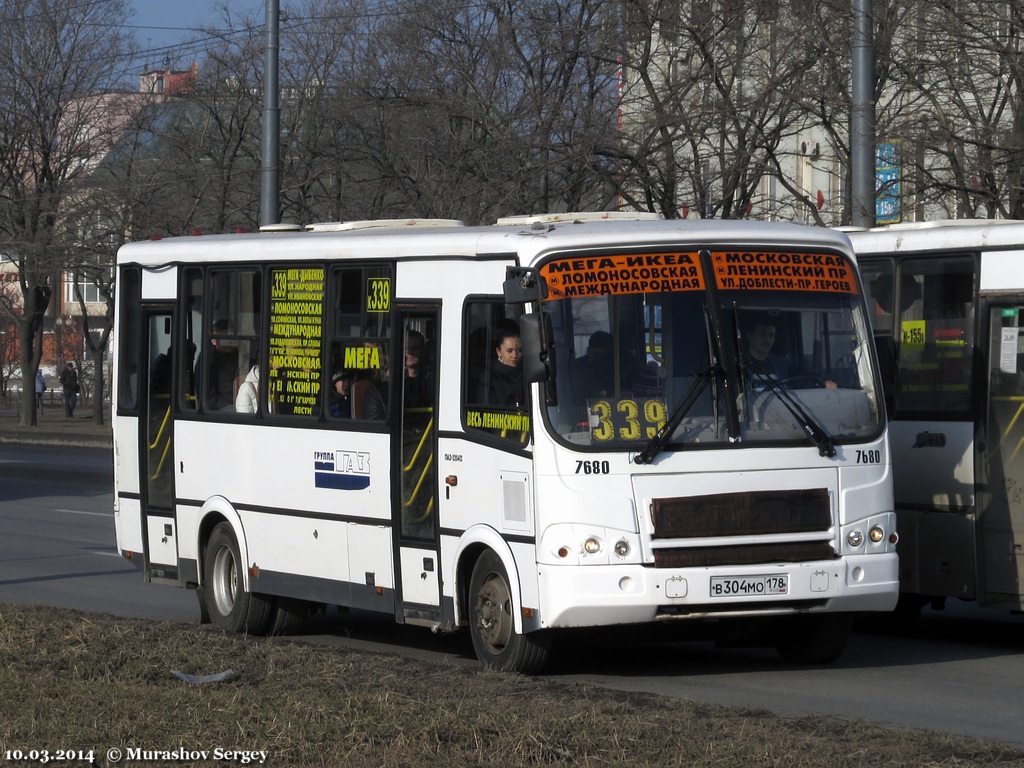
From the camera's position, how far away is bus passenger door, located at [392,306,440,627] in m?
10.9

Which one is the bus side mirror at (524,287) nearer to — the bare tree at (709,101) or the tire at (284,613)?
the tire at (284,613)

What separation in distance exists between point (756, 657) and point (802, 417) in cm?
201

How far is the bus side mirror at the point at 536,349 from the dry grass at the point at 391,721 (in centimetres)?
163

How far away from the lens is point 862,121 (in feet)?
53.9

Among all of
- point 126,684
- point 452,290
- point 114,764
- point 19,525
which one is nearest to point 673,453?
point 452,290

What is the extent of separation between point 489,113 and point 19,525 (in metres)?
9.05

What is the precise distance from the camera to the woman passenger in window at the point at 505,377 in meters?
10.1

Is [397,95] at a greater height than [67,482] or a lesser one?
greater

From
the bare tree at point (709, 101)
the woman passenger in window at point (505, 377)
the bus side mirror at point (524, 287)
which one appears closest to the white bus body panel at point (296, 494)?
the woman passenger in window at point (505, 377)

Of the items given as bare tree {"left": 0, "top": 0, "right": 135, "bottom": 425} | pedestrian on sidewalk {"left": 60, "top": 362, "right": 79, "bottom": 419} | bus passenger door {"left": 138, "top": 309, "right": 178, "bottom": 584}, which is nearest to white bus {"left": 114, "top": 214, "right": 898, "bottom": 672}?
bus passenger door {"left": 138, "top": 309, "right": 178, "bottom": 584}

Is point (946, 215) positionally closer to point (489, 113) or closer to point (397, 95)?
point (489, 113)

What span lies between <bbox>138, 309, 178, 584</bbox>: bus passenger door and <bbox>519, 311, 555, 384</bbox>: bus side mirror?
176 inches

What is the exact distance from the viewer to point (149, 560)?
1363cm

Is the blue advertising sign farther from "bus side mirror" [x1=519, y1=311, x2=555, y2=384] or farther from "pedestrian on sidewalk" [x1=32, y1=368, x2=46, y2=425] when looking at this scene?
"pedestrian on sidewalk" [x1=32, y1=368, x2=46, y2=425]
